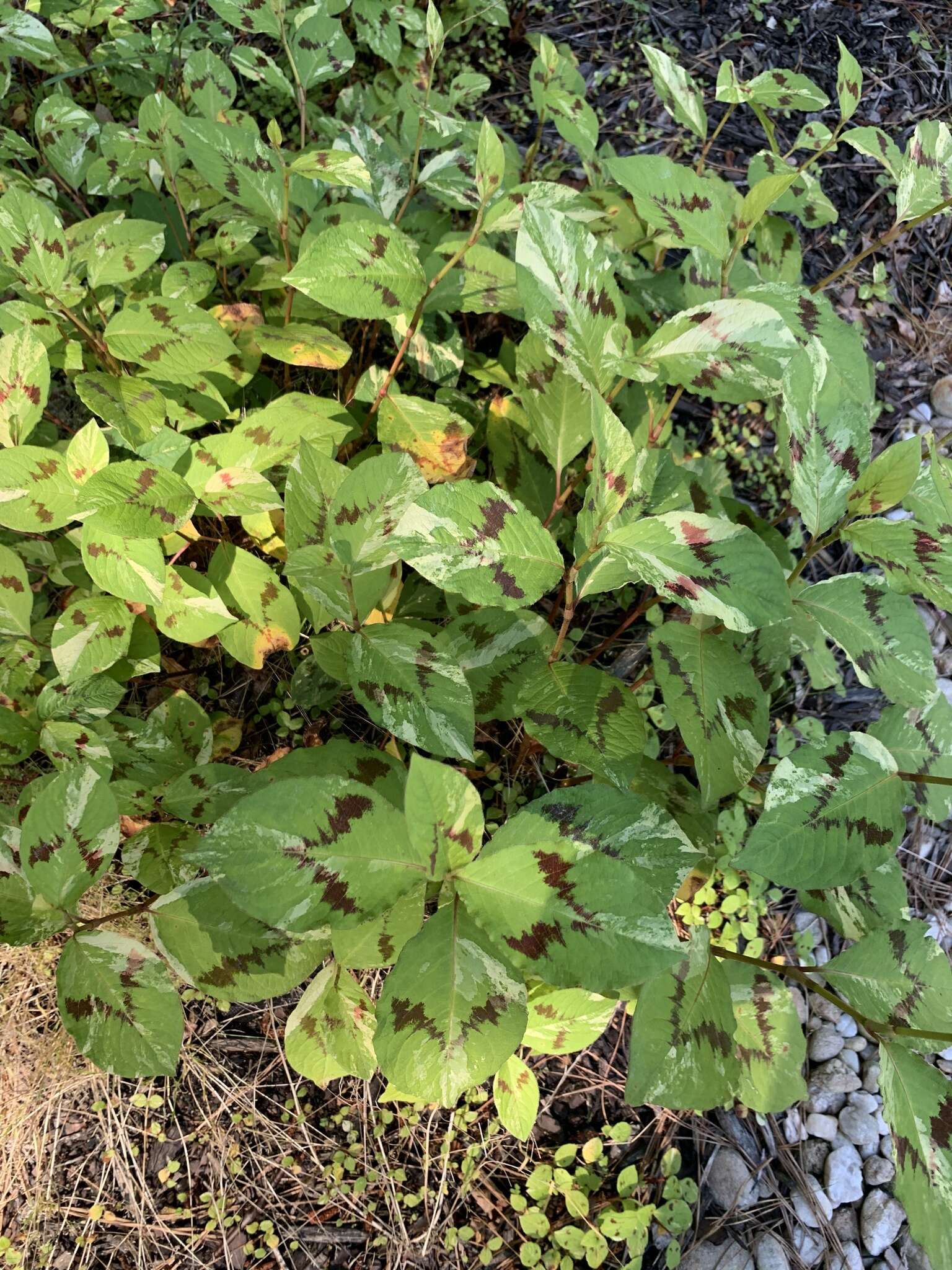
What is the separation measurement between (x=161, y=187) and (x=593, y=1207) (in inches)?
107

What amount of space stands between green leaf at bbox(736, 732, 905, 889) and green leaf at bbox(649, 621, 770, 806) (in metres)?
0.09

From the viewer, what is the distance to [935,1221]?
1.07 metres

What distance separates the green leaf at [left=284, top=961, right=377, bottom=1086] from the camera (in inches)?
58.5

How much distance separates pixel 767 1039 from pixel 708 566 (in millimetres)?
1011

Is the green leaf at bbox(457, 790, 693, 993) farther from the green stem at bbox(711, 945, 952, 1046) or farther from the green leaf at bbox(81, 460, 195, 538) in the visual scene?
the green leaf at bbox(81, 460, 195, 538)

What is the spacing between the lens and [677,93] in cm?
152

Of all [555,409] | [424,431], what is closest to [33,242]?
[424,431]

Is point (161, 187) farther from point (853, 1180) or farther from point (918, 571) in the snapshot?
point (853, 1180)

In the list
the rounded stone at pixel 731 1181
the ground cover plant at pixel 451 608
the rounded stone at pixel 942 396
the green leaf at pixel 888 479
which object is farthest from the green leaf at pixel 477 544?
the rounded stone at pixel 942 396

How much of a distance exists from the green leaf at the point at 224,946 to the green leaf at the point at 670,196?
1.36 m

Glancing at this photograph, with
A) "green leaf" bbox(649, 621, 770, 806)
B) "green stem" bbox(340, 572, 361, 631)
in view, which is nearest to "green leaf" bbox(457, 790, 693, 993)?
"green leaf" bbox(649, 621, 770, 806)

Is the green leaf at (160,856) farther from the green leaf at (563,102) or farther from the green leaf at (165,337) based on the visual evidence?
the green leaf at (563,102)

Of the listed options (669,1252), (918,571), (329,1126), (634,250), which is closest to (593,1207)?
(669,1252)

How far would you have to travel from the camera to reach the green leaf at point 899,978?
1.20 meters
